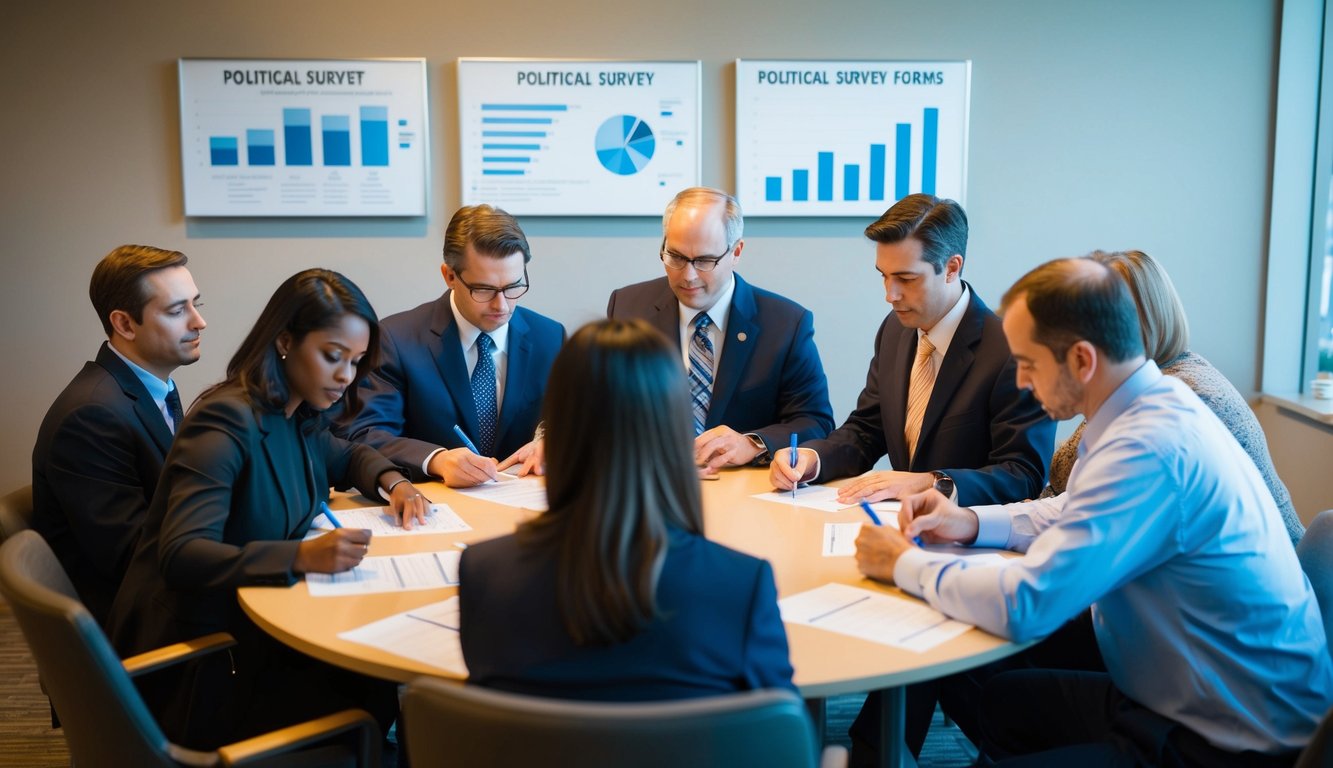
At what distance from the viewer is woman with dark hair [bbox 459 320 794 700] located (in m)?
1.48

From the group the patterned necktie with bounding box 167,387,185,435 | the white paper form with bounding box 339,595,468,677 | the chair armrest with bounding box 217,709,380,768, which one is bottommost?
the chair armrest with bounding box 217,709,380,768

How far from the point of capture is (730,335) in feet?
11.7

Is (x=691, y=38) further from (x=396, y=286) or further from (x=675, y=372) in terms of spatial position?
(x=675, y=372)

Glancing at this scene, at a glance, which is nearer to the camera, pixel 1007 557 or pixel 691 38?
pixel 1007 557

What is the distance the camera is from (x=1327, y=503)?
4.27m

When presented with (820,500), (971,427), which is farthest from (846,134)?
(820,500)

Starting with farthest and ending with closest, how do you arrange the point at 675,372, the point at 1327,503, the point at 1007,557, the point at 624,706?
the point at 1327,503, the point at 1007,557, the point at 675,372, the point at 624,706

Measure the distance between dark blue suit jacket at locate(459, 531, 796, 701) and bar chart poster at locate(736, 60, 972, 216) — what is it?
3.25 meters

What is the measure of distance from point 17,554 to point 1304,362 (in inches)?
190

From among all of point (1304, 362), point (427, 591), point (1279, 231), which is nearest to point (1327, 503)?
point (1304, 362)

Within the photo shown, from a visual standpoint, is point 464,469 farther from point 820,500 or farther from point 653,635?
point 653,635

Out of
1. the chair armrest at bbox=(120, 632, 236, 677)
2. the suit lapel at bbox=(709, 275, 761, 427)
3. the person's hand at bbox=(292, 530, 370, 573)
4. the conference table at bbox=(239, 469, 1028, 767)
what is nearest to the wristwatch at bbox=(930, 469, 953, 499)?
the conference table at bbox=(239, 469, 1028, 767)

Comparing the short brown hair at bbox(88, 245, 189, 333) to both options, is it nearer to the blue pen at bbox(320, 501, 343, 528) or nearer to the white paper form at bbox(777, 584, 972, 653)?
the blue pen at bbox(320, 501, 343, 528)

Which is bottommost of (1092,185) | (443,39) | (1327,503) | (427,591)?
(1327,503)
